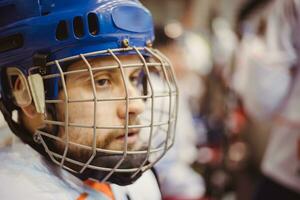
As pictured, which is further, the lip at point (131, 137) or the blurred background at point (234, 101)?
the blurred background at point (234, 101)

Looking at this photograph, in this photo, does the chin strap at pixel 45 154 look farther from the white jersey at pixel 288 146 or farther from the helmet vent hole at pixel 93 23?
the white jersey at pixel 288 146

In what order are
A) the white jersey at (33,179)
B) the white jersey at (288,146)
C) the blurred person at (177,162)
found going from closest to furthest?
the white jersey at (33,179) → the white jersey at (288,146) → the blurred person at (177,162)

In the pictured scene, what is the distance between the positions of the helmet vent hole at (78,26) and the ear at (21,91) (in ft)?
0.47

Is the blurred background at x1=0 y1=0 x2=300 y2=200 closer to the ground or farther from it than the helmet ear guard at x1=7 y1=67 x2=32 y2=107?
closer to the ground

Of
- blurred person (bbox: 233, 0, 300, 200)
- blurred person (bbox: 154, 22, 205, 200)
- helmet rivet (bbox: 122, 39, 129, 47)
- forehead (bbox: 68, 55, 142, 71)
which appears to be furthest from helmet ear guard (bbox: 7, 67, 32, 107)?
blurred person (bbox: 233, 0, 300, 200)

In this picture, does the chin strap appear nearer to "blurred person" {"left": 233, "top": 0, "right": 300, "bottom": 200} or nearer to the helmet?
the helmet

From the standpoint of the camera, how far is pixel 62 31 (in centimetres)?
84

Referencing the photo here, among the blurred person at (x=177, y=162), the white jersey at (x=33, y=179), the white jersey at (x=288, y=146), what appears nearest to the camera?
the white jersey at (x=33, y=179)

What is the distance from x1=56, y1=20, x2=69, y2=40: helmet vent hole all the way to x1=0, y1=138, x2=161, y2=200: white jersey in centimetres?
24

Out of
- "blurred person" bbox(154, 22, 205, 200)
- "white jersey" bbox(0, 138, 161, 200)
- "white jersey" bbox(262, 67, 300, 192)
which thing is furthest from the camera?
"blurred person" bbox(154, 22, 205, 200)

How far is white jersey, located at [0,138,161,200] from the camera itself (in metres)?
0.82

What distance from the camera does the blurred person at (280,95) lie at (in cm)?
150

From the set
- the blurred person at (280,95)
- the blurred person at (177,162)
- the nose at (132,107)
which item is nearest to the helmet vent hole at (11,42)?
the nose at (132,107)

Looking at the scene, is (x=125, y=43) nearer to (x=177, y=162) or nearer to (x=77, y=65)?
(x=77, y=65)
